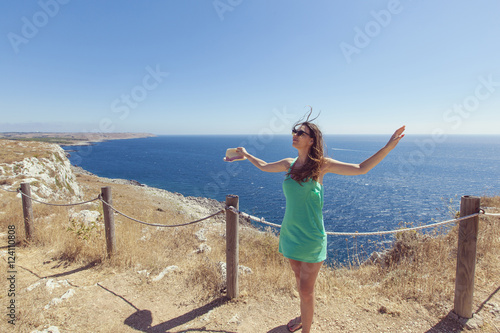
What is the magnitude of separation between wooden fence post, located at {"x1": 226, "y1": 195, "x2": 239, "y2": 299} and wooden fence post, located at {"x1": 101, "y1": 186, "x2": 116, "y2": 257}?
2.69 m

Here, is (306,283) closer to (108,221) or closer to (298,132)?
(298,132)

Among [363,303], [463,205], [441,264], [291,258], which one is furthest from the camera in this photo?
[441,264]

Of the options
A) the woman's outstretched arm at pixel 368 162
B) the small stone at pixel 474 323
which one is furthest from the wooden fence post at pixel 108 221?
the small stone at pixel 474 323

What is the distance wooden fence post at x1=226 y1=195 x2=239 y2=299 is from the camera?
12.1ft

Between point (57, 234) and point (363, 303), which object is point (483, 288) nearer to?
point (363, 303)

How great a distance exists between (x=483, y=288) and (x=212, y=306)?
13.7 feet

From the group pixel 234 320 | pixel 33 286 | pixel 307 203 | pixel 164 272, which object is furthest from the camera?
pixel 164 272

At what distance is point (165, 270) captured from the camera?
4.76m

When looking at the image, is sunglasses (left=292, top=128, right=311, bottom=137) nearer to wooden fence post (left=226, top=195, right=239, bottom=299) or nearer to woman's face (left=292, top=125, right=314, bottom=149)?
woman's face (left=292, top=125, right=314, bottom=149)

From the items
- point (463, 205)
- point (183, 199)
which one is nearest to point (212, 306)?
point (463, 205)

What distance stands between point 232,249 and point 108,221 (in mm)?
2833

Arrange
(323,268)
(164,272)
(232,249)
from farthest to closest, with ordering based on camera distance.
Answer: (323,268), (164,272), (232,249)

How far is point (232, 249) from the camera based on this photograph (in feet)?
12.3

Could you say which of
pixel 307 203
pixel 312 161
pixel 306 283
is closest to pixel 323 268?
pixel 306 283
